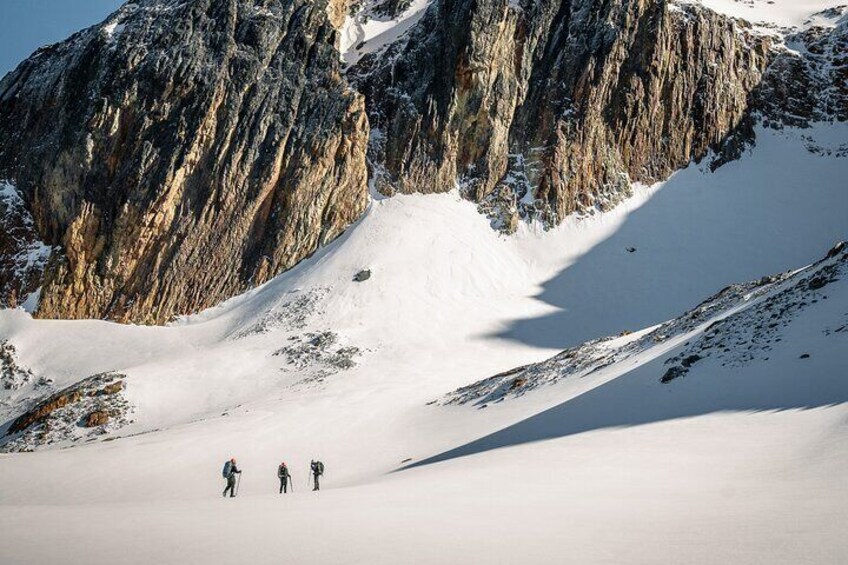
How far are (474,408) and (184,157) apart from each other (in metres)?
35.0

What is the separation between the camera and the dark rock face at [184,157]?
155 feet

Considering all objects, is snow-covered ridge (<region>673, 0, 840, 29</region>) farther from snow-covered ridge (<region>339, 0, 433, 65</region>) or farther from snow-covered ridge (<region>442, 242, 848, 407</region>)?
snow-covered ridge (<region>442, 242, 848, 407</region>)

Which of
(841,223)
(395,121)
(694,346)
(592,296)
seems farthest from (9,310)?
(841,223)

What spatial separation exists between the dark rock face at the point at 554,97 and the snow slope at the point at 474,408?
2989 millimetres

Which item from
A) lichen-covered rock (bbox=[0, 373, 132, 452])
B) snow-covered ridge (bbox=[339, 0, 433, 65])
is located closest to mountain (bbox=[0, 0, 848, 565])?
lichen-covered rock (bbox=[0, 373, 132, 452])

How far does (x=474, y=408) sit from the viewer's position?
24.0 m

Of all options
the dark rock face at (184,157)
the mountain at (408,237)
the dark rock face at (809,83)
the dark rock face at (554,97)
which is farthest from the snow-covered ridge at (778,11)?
the dark rock face at (184,157)

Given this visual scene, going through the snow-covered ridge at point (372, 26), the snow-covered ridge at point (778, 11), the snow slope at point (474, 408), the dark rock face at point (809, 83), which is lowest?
the snow slope at point (474, 408)

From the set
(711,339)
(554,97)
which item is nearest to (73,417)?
(711,339)

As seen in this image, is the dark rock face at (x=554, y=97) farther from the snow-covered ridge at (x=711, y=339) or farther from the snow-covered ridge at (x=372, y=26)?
the snow-covered ridge at (x=711, y=339)

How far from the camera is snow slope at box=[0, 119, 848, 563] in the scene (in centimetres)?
716

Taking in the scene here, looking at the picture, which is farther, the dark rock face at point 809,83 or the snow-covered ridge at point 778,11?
the snow-covered ridge at point 778,11

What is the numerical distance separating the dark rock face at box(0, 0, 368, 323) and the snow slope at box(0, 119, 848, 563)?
328 cm

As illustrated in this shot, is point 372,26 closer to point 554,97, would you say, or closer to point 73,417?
point 554,97
